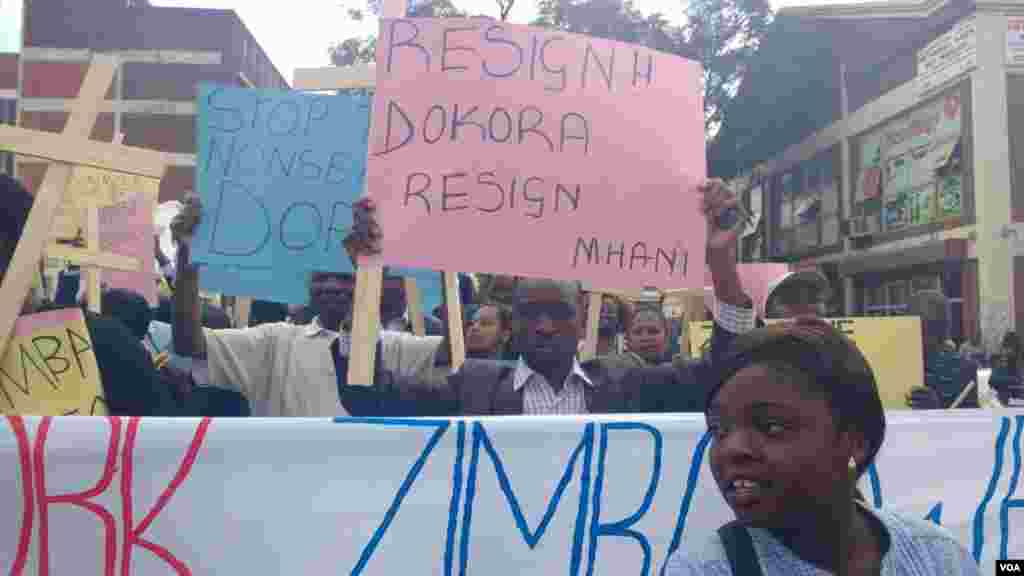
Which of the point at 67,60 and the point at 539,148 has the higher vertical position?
the point at 67,60

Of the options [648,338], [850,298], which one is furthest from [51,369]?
[850,298]

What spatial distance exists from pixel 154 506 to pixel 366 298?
0.78m

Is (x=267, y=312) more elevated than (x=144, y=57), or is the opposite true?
(x=144, y=57)

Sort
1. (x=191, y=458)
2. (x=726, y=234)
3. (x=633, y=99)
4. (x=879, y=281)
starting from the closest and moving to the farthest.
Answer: (x=191, y=458), (x=726, y=234), (x=633, y=99), (x=879, y=281)

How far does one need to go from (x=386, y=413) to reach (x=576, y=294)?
2.16 ft

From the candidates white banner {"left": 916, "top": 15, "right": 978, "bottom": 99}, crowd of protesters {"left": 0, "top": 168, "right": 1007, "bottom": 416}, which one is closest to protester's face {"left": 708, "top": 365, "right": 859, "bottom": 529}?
crowd of protesters {"left": 0, "top": 168, "right": 1007, "bottom": 416}

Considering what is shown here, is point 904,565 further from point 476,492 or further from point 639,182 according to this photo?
point 639,182

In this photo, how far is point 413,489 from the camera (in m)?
2.23

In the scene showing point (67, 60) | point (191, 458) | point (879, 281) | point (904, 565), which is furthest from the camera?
point (67, 60)

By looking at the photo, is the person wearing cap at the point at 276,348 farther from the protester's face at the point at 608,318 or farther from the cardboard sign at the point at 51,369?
the protester's face at the point at 608,318

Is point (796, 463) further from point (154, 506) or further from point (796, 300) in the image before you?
point (796, 300)

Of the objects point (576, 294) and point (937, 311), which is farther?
point (937, 311)

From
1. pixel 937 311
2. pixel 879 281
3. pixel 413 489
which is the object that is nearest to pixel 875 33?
pixel 879 281

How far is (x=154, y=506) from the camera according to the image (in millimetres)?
2123
